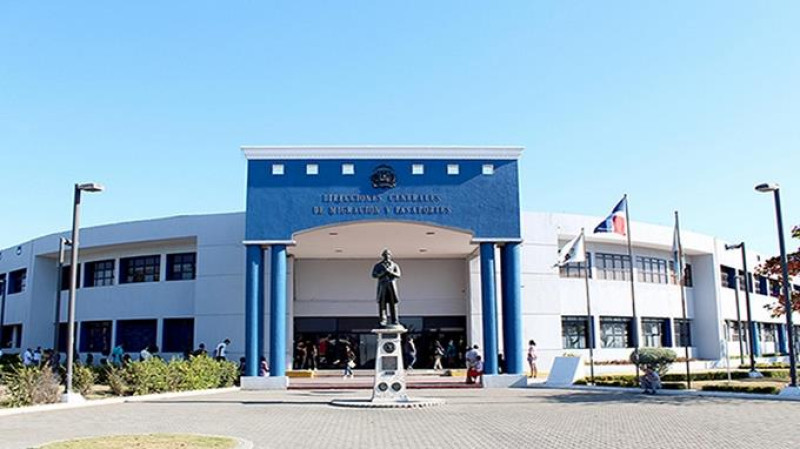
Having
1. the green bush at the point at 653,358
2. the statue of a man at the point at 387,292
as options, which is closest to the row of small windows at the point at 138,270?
the statue of a man at the point at 387,292

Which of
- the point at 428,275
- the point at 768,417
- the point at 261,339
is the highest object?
the point at 428,275

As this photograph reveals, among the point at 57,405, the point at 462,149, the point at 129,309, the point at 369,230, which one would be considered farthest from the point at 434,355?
the point at 57,405

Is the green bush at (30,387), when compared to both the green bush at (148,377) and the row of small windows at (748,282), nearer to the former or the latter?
the green bush at (148,377)

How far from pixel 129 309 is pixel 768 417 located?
28.7m

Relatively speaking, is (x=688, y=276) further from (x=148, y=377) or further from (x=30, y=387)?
(x=30, y=387)

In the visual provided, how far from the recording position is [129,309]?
35.5 meters

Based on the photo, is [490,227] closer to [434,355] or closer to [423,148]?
[423,148]

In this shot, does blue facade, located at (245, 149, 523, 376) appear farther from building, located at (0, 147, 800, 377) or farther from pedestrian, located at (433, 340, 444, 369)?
pedestrian, located at (433, 340, 444, 369)

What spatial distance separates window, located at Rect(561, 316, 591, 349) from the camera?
34.4 metres

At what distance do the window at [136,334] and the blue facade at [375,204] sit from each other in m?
10.6

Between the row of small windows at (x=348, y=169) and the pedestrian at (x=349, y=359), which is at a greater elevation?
the row of small windows at (x=348, y=169)

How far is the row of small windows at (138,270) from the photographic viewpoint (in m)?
34.8

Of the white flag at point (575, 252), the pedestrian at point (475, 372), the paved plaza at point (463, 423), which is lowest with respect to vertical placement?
the paved plaza at point (463, 423)

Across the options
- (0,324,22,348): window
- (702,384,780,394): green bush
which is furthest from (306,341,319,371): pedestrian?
(0,324,22,348): window
